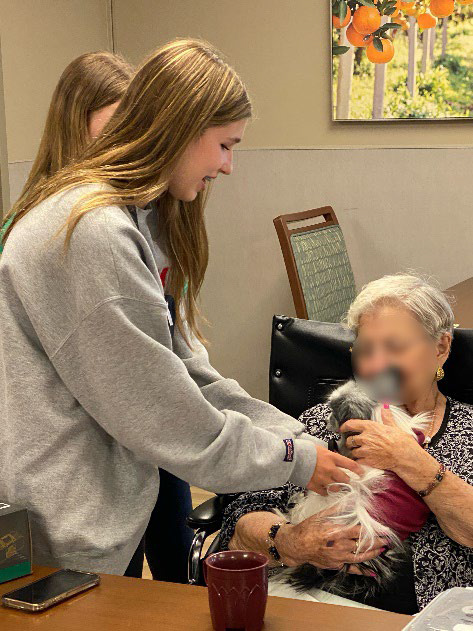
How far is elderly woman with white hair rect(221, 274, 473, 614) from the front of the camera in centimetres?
174

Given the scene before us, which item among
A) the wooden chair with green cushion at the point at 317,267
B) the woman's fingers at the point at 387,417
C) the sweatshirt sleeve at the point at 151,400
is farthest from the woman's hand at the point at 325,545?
the wooden chair with green cushion at the point at 317,267

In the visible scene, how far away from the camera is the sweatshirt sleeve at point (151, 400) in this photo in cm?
132

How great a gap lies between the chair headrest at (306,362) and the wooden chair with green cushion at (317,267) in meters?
1.12

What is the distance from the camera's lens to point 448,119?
3984 millimetres

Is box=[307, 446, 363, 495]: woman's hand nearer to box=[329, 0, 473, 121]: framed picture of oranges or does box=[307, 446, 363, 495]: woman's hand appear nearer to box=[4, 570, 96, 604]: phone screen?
box=[4, 570, 96, 604]: phone screen

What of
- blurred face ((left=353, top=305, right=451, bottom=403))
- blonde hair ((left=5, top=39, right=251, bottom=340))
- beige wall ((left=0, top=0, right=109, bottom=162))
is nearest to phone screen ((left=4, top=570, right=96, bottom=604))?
blonde hair ((left=5, top=39, right=251, bottom=340))

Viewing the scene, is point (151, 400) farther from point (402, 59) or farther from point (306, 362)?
point (402, 59)

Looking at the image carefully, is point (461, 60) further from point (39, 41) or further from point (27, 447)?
point (27, 447)

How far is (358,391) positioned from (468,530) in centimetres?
35

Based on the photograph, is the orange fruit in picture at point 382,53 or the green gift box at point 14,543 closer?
the green gift box at point 14,543

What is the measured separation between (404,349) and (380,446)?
0.31 meters

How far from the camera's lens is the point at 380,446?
1.77 meters

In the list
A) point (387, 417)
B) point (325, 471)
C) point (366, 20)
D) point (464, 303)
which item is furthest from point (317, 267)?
point (325, 471)

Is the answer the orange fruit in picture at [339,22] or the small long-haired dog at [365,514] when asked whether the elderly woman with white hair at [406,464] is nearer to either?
the small long-haired dog at [365,514]
